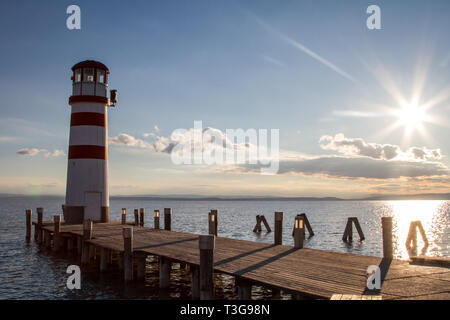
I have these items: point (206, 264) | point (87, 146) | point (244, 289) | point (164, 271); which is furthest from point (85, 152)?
point (244, 289)

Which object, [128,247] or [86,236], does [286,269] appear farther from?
[86,236]

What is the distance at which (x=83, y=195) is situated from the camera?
28.9m

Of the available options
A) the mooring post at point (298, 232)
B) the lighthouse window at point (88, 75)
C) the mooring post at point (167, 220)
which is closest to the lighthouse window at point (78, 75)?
the lighthouse window at point (88, 75)

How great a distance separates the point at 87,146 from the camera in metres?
28.7

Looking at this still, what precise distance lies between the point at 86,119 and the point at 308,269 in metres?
22.4

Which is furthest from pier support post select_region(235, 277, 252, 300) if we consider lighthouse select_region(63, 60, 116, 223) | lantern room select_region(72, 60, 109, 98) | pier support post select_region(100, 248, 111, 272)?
lantern room select_region(72, 60, 109, 98)

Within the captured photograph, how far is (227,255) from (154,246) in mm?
4397

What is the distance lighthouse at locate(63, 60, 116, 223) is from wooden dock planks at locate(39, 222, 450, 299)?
12.3 metres

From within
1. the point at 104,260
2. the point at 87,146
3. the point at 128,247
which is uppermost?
the point at 87,146

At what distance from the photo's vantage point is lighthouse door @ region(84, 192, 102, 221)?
95.3ft

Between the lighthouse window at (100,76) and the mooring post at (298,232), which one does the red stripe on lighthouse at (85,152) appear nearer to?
the lighthouse window at (100,76)

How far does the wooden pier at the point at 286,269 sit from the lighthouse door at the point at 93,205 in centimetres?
1043
